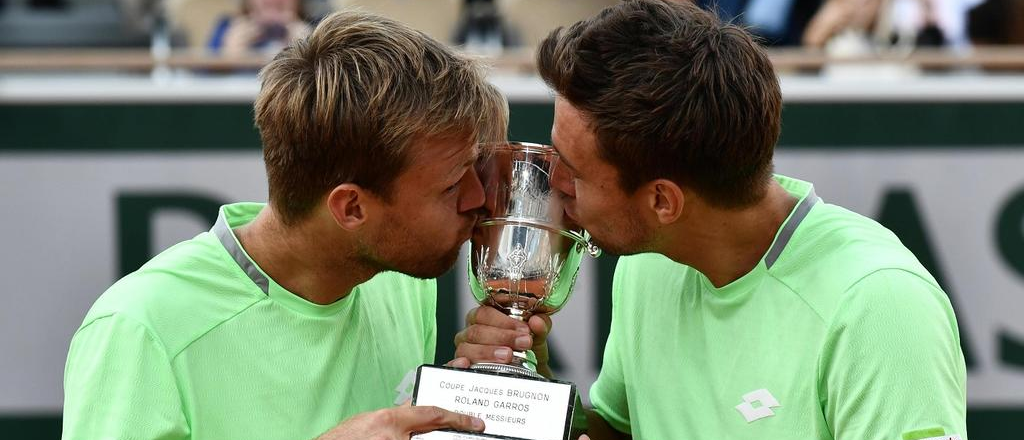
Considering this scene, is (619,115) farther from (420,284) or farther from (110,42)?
(110,42)

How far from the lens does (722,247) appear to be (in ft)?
9.15

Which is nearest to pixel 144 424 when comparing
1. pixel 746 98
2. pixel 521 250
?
pixel 521 250

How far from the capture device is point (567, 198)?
2912 mm

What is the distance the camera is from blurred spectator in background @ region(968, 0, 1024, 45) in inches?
244

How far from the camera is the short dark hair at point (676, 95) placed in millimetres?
2646

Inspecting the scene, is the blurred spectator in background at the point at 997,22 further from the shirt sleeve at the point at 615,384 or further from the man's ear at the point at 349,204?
the man's ear at the point at 349,204

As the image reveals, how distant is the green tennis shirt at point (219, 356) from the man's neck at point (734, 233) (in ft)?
2.47

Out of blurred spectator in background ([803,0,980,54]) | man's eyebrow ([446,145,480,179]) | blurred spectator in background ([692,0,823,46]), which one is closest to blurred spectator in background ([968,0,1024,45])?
blurred spectator in background ([803,0,980,54])

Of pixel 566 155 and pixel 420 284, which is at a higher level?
pixel 566 155

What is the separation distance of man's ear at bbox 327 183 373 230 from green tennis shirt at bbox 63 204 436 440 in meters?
0.19

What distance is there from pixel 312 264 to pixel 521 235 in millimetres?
465

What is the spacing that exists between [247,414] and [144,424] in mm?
246

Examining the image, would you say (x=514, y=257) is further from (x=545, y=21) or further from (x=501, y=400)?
(x=545, y=21)

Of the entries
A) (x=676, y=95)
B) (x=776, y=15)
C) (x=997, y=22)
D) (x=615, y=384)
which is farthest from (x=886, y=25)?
(x=676, y=95)
